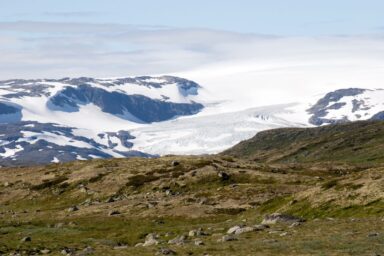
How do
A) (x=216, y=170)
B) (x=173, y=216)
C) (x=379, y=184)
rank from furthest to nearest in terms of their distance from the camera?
(x=216, y=170) < (x=173, y=216) < (x=379, y=184)

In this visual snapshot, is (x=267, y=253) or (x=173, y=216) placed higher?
(x=267, y=253)

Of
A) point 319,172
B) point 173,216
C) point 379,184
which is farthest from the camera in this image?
point 319,172

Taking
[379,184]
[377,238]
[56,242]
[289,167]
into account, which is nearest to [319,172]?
[289,167]

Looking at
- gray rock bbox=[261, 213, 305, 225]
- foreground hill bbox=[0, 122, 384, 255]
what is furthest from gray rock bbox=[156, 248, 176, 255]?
gray rock bbox=[261, 213, 305, 225]

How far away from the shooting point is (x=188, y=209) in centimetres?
9869

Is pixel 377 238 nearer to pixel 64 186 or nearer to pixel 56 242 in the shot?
pixel 56 242

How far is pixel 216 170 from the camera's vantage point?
131625mm

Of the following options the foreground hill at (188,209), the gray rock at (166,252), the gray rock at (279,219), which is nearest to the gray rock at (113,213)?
the foreground hill at (188,209)

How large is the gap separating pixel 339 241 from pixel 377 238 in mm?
2455

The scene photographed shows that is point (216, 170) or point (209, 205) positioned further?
point (216, 170)

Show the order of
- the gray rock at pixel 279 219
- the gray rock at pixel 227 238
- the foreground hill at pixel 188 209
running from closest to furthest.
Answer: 1. the foreground hill at pixel 188 209
2. the gray rock at pixel 227 238
3. the gray rock at pixel 279 219

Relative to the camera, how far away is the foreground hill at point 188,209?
5456 centimetres

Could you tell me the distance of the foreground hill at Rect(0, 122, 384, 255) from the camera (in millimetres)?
54562

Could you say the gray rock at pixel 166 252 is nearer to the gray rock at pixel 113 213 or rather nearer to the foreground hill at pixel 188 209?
the foreground hill at pixel 188 209
